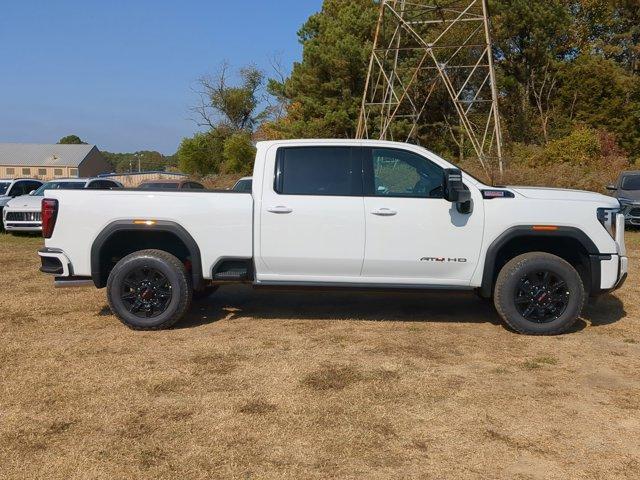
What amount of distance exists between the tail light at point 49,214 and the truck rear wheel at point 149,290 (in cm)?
74

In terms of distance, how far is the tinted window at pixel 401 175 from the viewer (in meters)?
6.00

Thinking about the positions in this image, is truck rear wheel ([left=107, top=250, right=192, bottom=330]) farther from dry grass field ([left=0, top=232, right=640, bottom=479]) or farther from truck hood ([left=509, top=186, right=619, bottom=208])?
truck hood ([left=509, top=186, right=619, bottom=208])

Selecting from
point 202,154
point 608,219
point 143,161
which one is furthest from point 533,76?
point 143,161

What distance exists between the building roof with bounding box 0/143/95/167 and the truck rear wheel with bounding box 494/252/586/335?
88.6 m

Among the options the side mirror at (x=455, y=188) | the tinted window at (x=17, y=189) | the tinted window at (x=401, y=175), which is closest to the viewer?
the side mirror at (x=455, y=188)

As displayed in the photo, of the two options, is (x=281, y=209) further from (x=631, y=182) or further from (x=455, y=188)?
(x=631, y=182)

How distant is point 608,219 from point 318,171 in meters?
2.86

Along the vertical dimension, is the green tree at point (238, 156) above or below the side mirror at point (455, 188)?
above

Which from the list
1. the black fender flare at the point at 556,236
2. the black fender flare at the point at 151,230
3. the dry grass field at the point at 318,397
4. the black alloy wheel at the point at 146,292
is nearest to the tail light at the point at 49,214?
the black fender flare at the point at 151,230

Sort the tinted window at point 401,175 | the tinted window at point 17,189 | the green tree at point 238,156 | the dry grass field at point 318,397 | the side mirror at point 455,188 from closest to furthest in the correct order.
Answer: the dry grass field at point 318,397 → the side mirror at point 455,188 → the tinted window at point 401,175 → the tinted window at point 17,189 → the green tree at point 238,156

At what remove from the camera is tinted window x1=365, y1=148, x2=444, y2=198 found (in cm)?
600

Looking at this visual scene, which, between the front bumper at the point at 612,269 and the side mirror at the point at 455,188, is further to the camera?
the front bumper at the point at 612,269

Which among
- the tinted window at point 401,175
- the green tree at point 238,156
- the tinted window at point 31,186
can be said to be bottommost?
the tinted window at point 31,186

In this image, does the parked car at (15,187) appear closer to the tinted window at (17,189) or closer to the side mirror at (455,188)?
the tinted window at (17,189)
